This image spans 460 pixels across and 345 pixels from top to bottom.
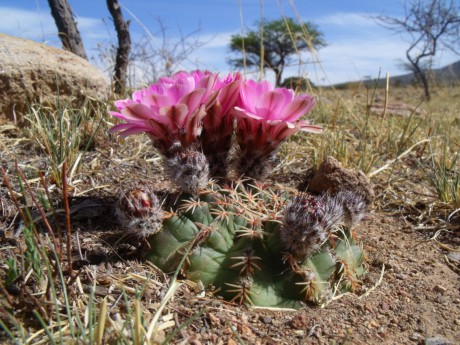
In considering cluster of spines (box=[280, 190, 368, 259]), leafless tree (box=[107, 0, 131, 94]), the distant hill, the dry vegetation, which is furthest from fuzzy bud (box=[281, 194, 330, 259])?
the distant hill

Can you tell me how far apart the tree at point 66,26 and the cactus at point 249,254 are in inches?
121

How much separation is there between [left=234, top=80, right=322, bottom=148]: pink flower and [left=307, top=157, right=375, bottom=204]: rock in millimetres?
508

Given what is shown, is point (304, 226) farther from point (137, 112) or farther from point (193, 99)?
point (137, 112)

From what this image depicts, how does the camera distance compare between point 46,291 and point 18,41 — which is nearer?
point 46,291

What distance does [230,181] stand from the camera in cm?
175

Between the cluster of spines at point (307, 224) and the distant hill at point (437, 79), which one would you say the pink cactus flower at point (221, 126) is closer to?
the cluster of spines at point (307, 224)

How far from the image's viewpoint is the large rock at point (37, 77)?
2904mm

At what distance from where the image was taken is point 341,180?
2064 millimetres

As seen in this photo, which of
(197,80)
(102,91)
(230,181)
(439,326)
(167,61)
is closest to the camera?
(439,326)

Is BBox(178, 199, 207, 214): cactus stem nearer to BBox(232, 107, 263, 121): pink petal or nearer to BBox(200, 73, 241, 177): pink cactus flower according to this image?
BBox(200, 73, 241, 177): pink cactus flower

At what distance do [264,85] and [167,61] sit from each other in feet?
14.9

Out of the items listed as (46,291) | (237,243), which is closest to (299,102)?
(237,243)

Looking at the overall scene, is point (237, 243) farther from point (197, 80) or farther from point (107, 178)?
point (107, 178)

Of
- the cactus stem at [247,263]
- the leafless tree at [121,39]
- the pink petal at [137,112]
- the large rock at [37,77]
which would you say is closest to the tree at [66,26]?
the leafless tree at [121,39]
